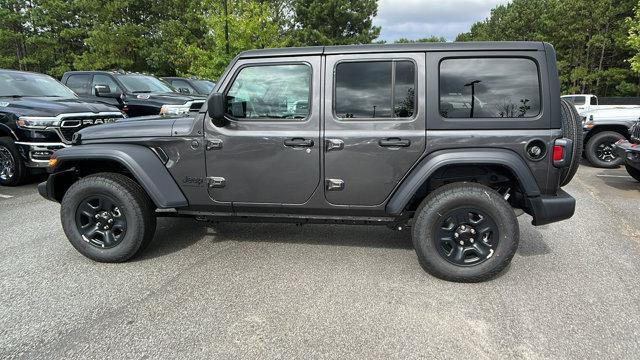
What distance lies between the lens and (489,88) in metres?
3.18

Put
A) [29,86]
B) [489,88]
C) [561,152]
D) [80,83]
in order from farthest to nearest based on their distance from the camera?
1. [80,83]
2. [29,86]
3. [489,88]
4. [561,152]

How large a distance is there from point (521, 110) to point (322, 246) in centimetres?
214

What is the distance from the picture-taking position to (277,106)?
3.46m

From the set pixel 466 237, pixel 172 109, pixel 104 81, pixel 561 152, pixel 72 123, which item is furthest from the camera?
pixel 104 81

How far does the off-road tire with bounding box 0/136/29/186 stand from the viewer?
642 centimetres

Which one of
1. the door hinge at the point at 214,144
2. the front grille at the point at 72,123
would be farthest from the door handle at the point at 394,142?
the front grille at the point at 72,123

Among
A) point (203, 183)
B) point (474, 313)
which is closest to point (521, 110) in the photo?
point (474, 313)

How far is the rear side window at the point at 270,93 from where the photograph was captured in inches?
134

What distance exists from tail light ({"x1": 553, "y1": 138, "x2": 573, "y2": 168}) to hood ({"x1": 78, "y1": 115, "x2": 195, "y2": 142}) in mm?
2898

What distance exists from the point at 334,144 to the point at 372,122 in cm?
35

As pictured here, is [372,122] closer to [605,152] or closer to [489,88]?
[489,88]

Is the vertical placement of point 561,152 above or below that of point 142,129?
below

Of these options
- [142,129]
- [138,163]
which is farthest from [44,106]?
[138,163]

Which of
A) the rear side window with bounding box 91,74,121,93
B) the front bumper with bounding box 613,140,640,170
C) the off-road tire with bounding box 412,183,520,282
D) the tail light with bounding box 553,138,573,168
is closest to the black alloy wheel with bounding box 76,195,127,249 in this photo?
the off-road tire with bounding box 412,183,520,282
